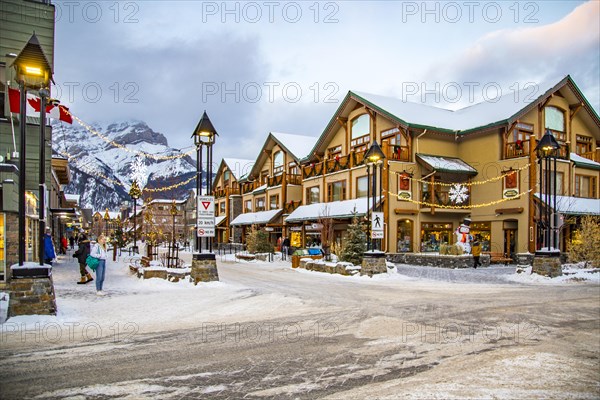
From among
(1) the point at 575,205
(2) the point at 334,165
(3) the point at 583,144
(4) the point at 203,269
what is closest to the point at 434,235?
(1) the point at 575,205

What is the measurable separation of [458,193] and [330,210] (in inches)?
334

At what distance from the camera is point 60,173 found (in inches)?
1417

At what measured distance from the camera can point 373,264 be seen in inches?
751

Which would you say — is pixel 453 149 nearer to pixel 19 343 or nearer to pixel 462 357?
pixel 462 357

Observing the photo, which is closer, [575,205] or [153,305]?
[153,305]

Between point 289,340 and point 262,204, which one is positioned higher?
point 262,204

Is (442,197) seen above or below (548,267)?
above

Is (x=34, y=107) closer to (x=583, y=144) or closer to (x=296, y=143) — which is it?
(x=296, y=143)

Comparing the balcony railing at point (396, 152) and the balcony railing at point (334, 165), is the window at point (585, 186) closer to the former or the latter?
the balcony railing at point (396, 152)

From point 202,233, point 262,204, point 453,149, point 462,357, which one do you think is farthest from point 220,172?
point 462,357

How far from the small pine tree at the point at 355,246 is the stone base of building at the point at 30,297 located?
14.8 metres

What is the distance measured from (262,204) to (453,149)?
70.8ft

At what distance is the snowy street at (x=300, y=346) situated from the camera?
544 centimetres

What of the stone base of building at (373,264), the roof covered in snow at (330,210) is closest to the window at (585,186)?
the roof covered in snow at (330,210)
